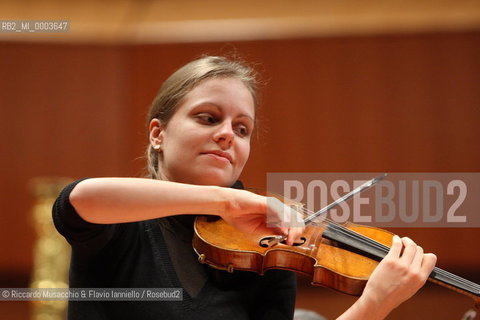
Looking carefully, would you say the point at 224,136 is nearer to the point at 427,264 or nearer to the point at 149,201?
the point at 149,201

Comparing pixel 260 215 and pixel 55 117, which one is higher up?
pixel 55 117

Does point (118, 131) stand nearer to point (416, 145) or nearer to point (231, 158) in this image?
point (416, 145)

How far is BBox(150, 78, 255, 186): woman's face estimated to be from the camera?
3.61ft

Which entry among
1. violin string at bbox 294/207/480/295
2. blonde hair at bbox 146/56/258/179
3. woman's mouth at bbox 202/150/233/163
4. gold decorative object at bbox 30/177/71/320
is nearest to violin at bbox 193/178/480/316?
violin string at bbox 294/207/480/295

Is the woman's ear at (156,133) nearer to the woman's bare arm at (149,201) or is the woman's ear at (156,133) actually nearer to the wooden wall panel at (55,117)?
the woman's bare arm at (149,201)

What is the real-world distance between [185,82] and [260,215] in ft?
1.26

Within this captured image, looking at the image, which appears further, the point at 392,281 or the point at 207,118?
the point at 207,118

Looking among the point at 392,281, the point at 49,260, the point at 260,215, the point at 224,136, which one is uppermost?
the point at 224,136

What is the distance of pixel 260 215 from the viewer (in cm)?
94

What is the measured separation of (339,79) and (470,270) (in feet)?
4.18

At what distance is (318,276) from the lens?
1.06 meters

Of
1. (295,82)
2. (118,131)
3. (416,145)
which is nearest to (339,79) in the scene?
(295,82)
